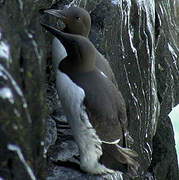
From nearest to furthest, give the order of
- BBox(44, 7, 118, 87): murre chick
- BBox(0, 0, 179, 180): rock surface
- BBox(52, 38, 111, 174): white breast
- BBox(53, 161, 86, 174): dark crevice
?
BBox(0, 0, 179, 180): rock surface, BBox(52, 38, 111, 174): white breast, BBox(53, 161, 86, 174): dark crevice, BBox(44, 7, 118, 87): murre chick

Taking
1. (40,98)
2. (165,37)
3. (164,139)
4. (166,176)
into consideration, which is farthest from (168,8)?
(40,98)

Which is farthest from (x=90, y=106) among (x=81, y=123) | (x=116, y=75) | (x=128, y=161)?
(x=116, y=75)

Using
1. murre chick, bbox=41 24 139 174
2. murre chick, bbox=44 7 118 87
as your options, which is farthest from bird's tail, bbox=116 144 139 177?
murre chick, bbox=44 7 118 87

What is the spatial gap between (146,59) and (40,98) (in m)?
3.05

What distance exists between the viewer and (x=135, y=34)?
4637 mm

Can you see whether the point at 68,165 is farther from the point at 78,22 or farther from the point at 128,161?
the point at 78,22

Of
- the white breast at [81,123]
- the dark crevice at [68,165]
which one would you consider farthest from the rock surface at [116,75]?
the white breast at [81,123]

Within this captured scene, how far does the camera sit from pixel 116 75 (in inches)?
164

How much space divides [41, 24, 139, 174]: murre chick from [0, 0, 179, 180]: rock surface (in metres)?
0.27

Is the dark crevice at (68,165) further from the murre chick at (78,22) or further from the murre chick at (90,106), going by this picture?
the murre chick at (78,22)

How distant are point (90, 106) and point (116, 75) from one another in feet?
4.80

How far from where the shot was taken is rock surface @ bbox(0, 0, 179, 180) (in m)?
1.66

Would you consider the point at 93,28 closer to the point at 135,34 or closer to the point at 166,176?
the point at 135,34

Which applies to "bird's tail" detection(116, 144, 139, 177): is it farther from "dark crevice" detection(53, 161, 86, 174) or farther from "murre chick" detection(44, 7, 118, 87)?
"murre chick" detection(44, 7, 118, 87)
